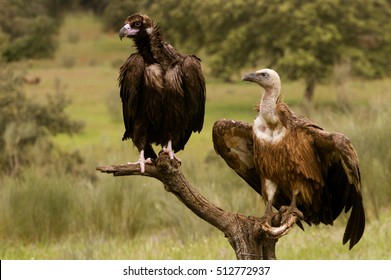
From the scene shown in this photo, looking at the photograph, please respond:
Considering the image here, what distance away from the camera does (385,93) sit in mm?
12961

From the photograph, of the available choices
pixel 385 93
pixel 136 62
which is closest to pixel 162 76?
pixel 136 62

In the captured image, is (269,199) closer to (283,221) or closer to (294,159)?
(283,221)

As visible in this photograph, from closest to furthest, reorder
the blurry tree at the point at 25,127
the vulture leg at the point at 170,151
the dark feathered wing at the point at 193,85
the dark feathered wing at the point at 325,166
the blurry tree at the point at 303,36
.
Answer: the dark feathered wing at the point at 193,85, the vulture leg at the point at 170,151, the dark feathered wing at the point at 325,166, the blurry tree at the point at 25,127, the blurry tree at the point at 303,36

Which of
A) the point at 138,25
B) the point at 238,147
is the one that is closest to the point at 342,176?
the point at 238,147

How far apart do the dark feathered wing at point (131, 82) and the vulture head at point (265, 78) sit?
526 mm

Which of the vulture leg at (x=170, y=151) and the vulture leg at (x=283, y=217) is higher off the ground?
the vulture leg at (x=170, y=151)

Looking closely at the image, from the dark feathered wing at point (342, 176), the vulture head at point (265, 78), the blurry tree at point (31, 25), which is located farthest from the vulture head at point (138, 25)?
the blurry tree at point (31, 25)

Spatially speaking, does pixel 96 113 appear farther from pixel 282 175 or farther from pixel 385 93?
pixel 282 175

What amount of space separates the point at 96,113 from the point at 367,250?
71.1 feet

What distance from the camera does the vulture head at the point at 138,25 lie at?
3.53 metres

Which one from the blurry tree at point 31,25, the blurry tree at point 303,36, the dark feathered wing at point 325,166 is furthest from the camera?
the blurry tree at point 31,25

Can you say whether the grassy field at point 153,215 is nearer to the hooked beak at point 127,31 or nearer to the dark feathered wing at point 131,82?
the dark feathered wing at point 131,82

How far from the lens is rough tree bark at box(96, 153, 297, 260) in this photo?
3.94 m

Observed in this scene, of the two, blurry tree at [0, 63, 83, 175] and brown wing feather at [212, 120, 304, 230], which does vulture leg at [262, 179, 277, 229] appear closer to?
brown wing feather at [212, 120, 304, 230]
